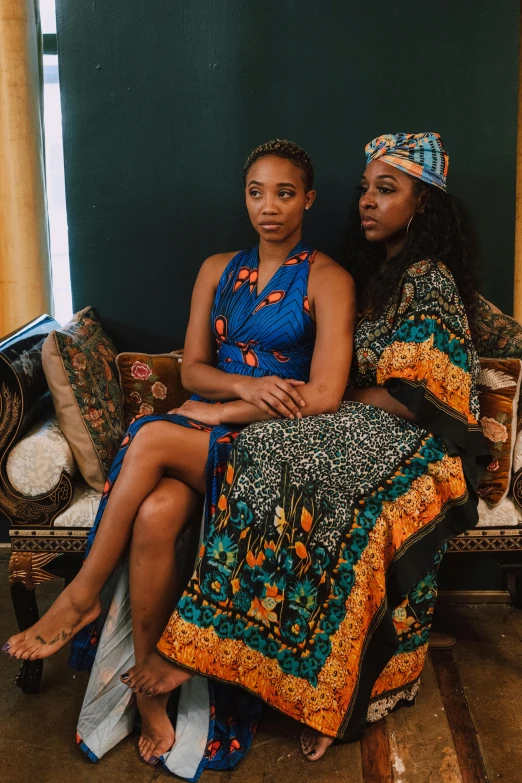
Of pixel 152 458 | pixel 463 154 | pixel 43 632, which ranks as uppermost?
pixel 463 154

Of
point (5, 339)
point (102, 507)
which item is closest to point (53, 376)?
point (5, 339)

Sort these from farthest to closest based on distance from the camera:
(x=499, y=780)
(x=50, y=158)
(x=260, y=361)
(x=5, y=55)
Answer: (x=50, y=158) < (x=5, y=55) < (x=260, y=361) < (x=499, y=780)

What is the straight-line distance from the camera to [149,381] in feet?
9.27

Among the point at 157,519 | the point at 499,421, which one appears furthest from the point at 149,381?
the point at 499,421

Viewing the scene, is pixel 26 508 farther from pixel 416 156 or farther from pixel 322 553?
pixel 416 156

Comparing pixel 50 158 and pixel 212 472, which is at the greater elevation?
pixel 50 158

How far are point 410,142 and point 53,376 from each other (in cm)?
131

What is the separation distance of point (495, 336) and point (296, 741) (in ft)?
4.63

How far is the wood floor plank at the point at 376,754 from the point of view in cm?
197

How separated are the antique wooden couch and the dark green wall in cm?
78

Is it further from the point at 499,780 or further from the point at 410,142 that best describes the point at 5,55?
the point at 499,780

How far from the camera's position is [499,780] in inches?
76.2

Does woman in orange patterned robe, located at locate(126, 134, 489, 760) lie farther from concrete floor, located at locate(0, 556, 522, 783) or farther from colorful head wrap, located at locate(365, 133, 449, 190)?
colorful head wrap, located at locate(365, 133, 449, 190)

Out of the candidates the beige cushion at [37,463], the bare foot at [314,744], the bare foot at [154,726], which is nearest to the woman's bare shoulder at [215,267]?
the beige cushion at [37,463]
